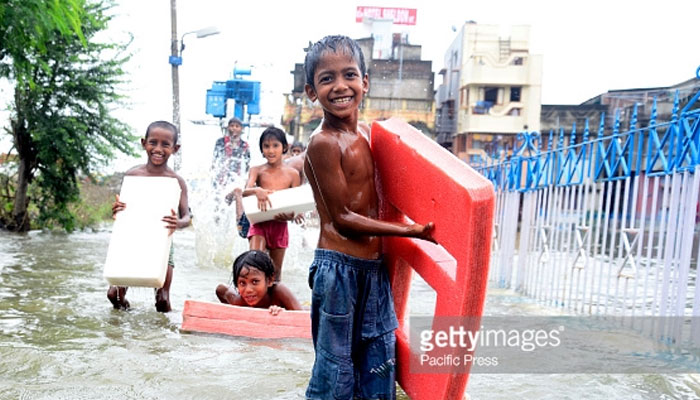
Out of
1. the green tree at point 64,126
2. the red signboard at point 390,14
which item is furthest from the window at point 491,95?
the green tree at point 64,126

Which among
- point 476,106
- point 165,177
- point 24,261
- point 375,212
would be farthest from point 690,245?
point 476,106

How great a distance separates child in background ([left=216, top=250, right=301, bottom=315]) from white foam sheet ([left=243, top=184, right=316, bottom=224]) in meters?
0.44

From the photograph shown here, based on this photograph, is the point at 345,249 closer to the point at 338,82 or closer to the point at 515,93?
the point at 338,82

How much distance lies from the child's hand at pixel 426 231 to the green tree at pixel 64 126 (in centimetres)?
1106

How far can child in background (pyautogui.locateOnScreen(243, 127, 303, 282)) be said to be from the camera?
532cm

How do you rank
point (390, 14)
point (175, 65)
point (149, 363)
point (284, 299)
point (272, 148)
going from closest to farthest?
point (149, 363), point (284, 299), point (272, 148), point (175, 65), point (390, 14)

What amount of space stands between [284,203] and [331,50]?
96.7 inches

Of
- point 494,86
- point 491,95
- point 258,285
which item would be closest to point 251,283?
point 258,285

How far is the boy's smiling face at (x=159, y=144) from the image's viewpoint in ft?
16.0

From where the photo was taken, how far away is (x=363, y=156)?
248 centimetres

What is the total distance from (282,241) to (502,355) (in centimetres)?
219

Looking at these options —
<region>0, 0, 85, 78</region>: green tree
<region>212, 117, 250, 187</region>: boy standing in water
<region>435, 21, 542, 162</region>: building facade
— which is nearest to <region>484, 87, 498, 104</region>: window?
<region>435, 21, 542, 162</region>: building facade

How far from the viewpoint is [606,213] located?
569 centimetres

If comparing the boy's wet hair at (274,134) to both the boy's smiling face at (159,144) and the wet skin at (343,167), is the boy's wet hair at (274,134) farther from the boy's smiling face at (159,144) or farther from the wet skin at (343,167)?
the wet skin at (343,167)
